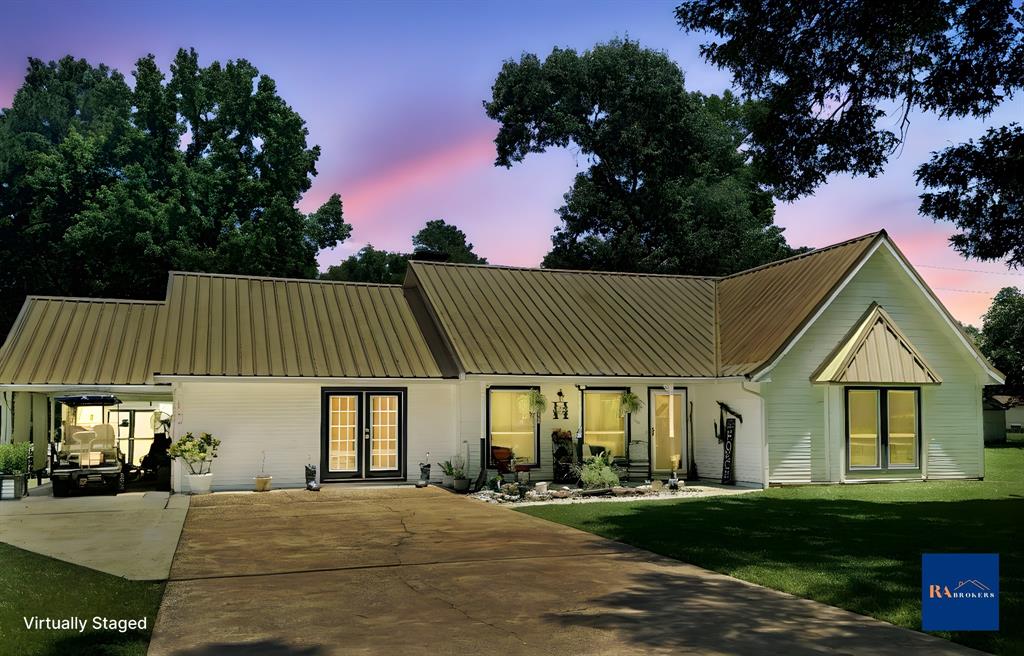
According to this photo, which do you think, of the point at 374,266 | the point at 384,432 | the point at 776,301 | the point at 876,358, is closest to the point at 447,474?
the point at 384,432

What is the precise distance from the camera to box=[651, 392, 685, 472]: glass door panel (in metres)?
22.8

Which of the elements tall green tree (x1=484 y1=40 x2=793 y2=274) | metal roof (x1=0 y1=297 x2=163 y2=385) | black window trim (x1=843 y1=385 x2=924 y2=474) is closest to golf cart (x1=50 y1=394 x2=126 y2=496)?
metal roof (x1=0 y1=297 x2=163 y2=385)

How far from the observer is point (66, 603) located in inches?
335

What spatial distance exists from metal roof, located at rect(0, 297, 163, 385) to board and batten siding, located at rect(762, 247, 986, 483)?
1435cm

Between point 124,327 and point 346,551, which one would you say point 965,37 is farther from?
point 124,327

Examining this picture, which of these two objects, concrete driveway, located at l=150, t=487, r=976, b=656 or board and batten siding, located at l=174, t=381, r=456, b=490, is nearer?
concrete driveway, located at l=150, t=487, r=976, b=656

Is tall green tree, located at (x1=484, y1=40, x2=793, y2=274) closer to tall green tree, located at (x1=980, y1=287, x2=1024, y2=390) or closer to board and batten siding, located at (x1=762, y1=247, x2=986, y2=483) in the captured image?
tall green tree, located at (x1=980, y1=287, x2=1024, y2=390)

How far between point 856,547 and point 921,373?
1094 centimetres

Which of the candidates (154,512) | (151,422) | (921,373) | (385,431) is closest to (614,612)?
(154,512)

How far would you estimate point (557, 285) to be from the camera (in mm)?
26406

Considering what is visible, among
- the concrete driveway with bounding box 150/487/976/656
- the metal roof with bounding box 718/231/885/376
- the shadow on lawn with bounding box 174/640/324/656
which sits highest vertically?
the metal roof with bounding box 718/231/885/376

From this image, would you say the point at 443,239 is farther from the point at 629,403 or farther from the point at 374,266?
the point at 629,403

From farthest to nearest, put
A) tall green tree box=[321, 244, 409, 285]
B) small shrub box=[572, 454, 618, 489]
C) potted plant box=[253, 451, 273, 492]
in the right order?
tall green tree box=[321, 244, 409, 285] → potted plant box=[253, 451, 273, 492] → small shrub box=[572, 454, 618, 489]

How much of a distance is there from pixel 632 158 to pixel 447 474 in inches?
1014
